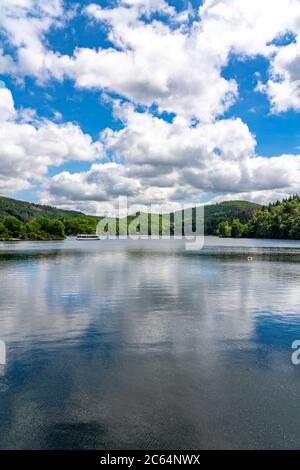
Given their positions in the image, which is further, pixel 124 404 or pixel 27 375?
pixel 27 375

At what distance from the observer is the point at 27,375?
19.3 metres

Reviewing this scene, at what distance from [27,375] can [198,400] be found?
940 cm

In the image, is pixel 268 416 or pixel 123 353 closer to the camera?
pixel 268 416

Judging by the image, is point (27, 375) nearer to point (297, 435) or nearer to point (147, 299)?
point (297, 435)

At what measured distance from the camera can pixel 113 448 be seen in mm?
12984

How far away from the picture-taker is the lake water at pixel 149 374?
1377 cm

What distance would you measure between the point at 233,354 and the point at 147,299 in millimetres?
19582

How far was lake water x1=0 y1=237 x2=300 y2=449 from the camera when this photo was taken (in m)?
13.8

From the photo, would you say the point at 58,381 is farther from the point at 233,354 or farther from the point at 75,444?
the point at 233,354

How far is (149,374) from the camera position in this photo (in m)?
19.2

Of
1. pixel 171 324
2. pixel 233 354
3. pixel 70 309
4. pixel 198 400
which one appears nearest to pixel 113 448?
pixel 198 400

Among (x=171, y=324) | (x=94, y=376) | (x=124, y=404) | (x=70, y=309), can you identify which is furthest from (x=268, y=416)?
(x=70, y=309)
